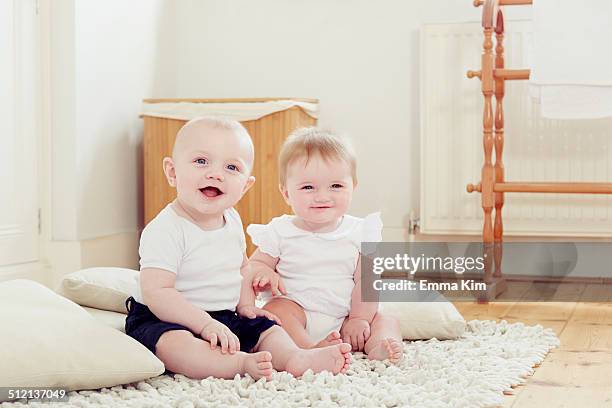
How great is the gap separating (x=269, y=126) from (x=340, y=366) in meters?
1.30

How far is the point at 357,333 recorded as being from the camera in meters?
1.34

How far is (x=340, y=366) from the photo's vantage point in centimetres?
114

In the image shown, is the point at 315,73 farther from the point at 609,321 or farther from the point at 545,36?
the point at 609,321

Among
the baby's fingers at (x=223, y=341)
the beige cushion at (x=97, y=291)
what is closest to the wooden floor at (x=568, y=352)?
the baby's fingers at (x=223, y=341)

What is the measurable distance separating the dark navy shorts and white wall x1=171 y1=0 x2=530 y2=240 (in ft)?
4.41

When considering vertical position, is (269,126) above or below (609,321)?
above

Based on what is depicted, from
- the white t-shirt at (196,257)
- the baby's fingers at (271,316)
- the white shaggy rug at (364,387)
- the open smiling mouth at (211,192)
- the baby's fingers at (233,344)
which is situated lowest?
the white shaggy rug at (364,387)

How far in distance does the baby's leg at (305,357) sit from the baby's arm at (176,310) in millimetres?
64

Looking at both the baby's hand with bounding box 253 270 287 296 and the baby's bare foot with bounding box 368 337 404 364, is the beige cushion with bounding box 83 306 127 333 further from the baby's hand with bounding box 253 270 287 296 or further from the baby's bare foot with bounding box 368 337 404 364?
the baby's bare foot with bounding box 368 337 404 364

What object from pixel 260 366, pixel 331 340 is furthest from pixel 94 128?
pixel 260 366

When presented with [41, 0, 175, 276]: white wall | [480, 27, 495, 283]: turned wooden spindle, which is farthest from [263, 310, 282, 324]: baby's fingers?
[41, 0, 175, 276]: white wall

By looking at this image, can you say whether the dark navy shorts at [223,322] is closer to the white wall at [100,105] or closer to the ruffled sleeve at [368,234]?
the ruffled sleeve at [368,234]

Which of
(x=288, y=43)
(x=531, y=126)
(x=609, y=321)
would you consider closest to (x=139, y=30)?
(x=288, y=43)

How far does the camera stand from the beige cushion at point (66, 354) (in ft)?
3.41
